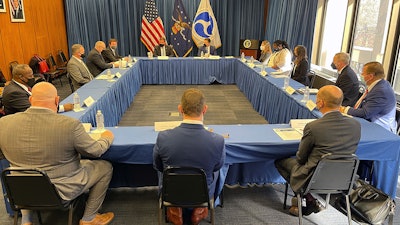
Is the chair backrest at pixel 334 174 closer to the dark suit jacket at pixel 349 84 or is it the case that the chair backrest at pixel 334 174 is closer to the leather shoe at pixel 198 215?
the leather shoe at pixel 198 215

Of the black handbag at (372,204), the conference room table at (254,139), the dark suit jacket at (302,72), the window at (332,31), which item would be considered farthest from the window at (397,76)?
the black handbag at (372,204)

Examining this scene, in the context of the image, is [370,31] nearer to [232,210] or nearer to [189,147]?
[232,210]

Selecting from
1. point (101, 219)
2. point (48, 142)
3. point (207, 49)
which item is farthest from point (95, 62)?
point (48, 142)

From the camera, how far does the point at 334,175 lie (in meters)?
2.12

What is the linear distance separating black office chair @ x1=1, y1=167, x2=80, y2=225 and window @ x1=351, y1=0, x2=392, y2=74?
5223 millimetres

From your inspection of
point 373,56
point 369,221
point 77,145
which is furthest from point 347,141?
point 373,56

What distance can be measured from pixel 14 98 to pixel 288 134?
2.69m

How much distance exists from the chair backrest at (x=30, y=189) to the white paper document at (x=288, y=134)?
1739mm

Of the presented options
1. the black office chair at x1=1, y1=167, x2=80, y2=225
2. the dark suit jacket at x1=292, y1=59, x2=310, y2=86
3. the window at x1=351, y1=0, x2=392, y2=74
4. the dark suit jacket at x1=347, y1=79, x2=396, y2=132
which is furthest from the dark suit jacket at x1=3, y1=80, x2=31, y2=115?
the window at x1=351, y1=0, x2=392, y2=74

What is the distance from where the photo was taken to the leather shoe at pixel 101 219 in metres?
2.37

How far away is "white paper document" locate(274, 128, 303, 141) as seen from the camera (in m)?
2.55

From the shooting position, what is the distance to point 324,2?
7148 millimetres

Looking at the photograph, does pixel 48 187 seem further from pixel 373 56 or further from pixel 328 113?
pixel 373 56

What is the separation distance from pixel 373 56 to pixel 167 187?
4970mm
